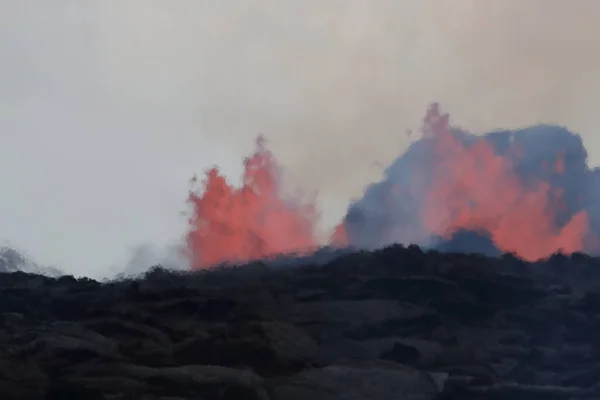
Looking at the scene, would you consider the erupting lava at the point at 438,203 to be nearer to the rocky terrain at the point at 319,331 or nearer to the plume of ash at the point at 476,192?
the plume of ash at the point at 476,192

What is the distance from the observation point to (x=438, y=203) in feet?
27.9

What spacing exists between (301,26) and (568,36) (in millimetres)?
2522

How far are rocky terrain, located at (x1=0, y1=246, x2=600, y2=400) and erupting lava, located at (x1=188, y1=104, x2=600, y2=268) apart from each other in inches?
7.3

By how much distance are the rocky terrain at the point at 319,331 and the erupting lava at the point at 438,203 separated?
7.3 inches

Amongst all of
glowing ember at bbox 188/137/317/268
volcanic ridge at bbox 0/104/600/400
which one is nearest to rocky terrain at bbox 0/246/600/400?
volcanic ridge at bbox 0/104/600/400

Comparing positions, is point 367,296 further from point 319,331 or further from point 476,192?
point 476,192

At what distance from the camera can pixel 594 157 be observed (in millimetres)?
8609

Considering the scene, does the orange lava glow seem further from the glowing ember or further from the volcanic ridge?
the glowing ember

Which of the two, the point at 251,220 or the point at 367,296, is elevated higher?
the point at 251,220

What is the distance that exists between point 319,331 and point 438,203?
5.20 ft

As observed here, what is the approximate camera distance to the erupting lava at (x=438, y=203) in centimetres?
840

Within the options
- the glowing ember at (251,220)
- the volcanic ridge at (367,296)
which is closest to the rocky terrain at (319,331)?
the volcanic ridge at (367,296)

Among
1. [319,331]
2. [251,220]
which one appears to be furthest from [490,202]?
[251,220]

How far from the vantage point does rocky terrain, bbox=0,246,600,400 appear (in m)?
7.96
